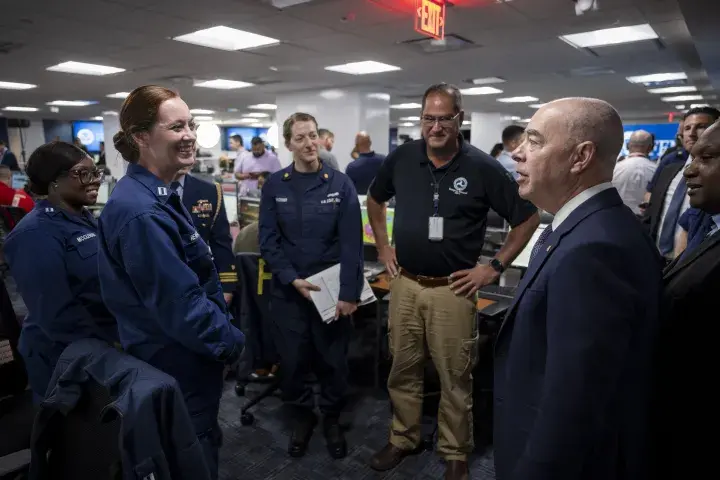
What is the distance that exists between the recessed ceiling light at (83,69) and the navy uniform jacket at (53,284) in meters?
6.12

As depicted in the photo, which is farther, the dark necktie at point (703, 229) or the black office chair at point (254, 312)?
the black office chair at point (254, 312)

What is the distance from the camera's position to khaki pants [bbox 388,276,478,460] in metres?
2.08

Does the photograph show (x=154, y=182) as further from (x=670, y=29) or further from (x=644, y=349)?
(x=670, y=29)

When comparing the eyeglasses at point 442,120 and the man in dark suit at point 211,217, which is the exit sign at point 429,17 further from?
the man in dark suit at point 211,217

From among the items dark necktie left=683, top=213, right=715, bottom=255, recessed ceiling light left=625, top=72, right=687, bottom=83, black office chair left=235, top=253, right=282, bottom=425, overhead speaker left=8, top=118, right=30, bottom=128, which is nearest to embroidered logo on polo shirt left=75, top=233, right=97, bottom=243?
black office chair left=235, top=253, right=282, bottom=425

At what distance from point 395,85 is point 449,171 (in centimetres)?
711

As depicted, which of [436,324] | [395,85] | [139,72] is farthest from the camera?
[395,85]

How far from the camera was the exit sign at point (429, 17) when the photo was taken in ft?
10.4

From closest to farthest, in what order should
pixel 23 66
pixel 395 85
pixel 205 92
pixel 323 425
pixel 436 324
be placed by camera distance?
pixel 436 324
pixel 323 425
pixel 23 66
pixel 395 85
pixel 205 92

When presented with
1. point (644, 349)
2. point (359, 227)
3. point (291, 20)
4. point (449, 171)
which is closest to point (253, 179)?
point (291, 20)

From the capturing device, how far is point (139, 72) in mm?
7230

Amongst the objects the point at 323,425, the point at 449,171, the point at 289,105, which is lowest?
the point at 323,425

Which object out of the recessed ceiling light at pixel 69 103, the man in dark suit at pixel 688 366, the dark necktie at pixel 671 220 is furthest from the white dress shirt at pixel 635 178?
the recessed ceiling light at pixel 69 103

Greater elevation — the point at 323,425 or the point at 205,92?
the point at 205,92
